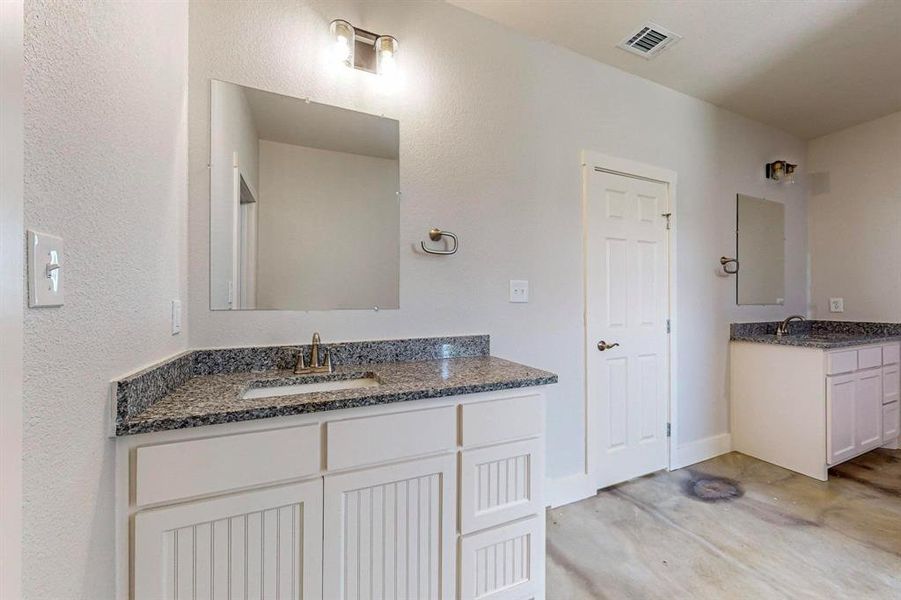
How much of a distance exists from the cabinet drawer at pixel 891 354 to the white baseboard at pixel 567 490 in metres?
2.49

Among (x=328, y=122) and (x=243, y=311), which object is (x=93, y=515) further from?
(x=328, y=122)

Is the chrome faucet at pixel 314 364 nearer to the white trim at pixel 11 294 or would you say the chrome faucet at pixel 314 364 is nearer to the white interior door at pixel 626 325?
the white trim at pixel 11 294

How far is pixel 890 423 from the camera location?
111 inches

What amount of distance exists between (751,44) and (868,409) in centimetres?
263

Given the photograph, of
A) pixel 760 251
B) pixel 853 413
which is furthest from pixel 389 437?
pixel 760 251

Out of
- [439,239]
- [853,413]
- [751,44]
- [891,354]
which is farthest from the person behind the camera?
[891,354]

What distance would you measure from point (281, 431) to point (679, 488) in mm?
2439

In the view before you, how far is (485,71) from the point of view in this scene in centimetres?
198

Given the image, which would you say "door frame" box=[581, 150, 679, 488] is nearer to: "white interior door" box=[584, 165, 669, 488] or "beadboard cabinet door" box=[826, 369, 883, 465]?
"white interior door" box=[584, 165, 669, 488]

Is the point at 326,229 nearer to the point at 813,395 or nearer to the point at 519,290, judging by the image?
the point at 519,290

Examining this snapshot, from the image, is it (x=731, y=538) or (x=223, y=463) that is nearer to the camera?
(x=223, y=463)

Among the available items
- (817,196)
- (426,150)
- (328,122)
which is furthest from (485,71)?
(817,196)

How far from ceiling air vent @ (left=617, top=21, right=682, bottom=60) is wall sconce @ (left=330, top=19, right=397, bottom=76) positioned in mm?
1360

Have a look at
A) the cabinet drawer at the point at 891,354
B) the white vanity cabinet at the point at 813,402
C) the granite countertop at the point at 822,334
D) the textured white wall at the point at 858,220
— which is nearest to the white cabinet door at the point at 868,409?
the white vanity cabinet at the point at 813,402
